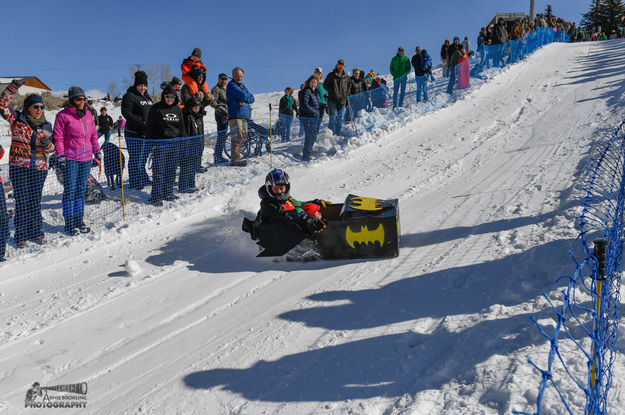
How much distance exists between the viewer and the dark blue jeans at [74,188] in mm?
6980

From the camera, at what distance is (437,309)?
4.32 metres


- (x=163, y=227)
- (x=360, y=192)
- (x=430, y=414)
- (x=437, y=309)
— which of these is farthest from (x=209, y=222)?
(x=430, y=414)

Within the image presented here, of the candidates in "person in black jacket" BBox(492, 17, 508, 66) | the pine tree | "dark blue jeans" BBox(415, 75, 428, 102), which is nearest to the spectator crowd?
"dark blue jeans" BBox(415, 75, 428, 102)

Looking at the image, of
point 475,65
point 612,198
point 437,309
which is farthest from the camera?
point 475,65

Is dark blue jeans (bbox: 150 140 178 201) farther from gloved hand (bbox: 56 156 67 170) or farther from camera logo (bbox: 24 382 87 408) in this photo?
camera logo (bbox: 24 382 87 408)

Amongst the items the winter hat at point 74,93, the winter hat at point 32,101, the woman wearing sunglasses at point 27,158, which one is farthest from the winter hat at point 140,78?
the winter hat at point 32,101

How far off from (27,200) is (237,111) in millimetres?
4530

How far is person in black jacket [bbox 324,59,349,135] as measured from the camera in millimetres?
12070

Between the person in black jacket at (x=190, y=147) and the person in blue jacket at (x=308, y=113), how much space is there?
2600mm

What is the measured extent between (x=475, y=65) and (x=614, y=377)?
58.6 ft

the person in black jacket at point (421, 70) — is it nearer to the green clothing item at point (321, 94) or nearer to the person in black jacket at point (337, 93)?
the person in black jacket at point (337, 93)

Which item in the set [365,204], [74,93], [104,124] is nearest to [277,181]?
[365,204]

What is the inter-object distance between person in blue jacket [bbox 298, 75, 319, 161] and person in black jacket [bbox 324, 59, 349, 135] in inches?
38.9

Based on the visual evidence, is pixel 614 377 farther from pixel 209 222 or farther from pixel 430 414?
pixel 209 222
